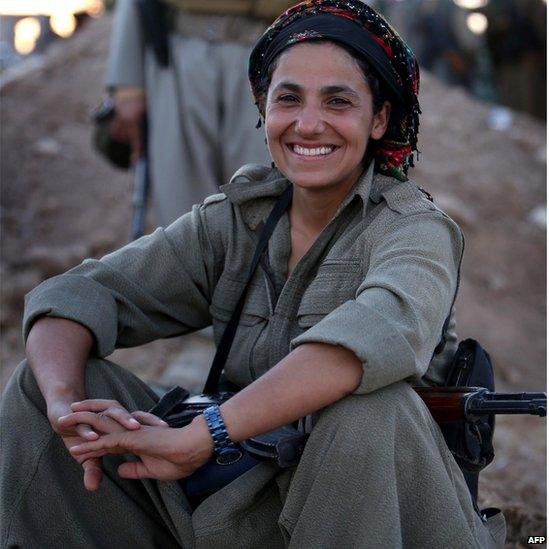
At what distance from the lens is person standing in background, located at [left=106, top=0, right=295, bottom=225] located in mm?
4680

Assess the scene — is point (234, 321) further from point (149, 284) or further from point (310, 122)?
point (310, 122)

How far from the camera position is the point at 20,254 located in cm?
652

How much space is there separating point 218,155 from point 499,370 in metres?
2.28

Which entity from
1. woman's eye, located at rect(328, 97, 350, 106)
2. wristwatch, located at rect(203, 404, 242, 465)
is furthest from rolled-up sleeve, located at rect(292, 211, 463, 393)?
woman's eye, located at rect(328, 97, 350, 106)

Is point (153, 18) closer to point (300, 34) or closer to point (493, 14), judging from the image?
point (300, 34)

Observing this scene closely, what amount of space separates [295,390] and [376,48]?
0.90 meters

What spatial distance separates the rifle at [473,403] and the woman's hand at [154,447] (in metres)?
0.50

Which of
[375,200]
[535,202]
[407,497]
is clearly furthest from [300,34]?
[535,202]

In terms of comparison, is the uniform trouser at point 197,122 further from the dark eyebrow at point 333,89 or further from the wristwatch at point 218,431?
the wristwatch at point 218,431

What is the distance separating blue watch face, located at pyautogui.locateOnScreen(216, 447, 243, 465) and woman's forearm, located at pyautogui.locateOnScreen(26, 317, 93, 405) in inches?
14.6

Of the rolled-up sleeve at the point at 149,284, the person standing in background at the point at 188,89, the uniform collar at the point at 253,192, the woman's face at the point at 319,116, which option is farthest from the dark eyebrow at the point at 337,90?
the person standing in background at the point at 188,89

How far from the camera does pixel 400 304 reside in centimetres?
221

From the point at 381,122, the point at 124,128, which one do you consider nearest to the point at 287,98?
the point at 381,122

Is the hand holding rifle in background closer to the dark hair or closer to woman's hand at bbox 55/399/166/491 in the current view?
the dark hair
